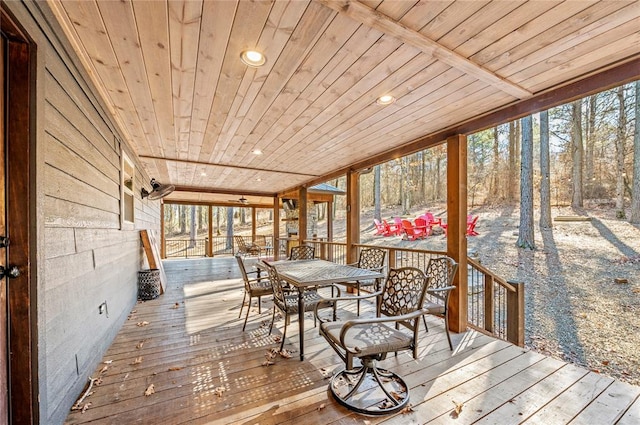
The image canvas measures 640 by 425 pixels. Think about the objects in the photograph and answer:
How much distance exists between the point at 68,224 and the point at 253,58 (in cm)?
172

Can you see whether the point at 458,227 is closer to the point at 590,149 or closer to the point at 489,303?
the point at 489,303

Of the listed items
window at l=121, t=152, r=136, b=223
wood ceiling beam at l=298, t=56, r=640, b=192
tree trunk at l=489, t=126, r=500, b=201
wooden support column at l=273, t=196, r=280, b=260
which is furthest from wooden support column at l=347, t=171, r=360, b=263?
tree trunk at l=489, t=126, r=500, b=201

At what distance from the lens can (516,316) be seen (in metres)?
2.93

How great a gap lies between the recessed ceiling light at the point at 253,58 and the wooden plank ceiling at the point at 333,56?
5cm

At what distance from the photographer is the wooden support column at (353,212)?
204 inches

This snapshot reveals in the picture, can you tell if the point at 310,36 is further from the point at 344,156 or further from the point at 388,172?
the point at 388,172

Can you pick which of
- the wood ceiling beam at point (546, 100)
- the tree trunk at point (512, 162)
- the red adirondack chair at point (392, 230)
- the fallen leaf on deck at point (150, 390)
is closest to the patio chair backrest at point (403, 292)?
the wood ceiling beam at point (546, 100)

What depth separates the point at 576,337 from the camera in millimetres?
4043

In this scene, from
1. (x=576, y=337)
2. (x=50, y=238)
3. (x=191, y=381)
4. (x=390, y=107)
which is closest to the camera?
(x=50, y=238)

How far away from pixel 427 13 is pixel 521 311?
10.2 ft

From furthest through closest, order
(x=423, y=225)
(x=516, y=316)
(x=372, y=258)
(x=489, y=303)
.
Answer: (x=423, y=225) < (x=372, y=258) < (x=489, y=303) < (x=516, y=316)

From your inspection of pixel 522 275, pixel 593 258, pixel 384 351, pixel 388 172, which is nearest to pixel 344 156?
pixel 384 351

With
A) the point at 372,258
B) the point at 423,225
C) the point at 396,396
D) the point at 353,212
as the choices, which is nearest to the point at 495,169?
the point at 423,225

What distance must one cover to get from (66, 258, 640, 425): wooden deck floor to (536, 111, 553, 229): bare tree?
27.7ft
